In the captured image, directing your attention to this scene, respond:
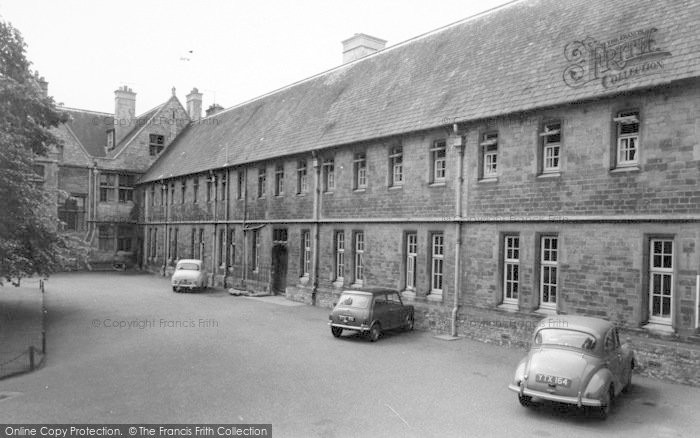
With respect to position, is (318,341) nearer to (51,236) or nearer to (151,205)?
(51,236)

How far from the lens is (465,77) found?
65.1 ft

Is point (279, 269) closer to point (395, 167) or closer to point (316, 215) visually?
point (316, 215)

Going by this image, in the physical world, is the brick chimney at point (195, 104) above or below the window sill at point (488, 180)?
above

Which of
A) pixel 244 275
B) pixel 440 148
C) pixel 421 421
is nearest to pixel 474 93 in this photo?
pixel 440 148

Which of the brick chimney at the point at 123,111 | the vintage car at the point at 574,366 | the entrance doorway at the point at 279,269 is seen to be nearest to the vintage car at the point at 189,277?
the entrance doorway at the point at 279,269

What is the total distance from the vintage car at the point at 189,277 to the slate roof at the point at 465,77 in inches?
232

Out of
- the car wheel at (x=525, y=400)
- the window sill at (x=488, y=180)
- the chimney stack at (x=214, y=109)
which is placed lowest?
the car wheel at (x=525, y=400)

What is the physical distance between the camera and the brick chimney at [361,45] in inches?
1203

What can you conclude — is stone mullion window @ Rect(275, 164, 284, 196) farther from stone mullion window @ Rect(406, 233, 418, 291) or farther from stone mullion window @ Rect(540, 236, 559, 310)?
stone mullion window @ Rect(540, 236, 559, 310)

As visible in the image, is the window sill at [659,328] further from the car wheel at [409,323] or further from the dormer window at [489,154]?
the car wheel at [409,323]

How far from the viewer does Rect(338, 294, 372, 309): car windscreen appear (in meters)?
16.9

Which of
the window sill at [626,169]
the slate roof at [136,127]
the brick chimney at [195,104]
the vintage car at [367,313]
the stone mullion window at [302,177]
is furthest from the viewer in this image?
the brick chimney at [195,104]

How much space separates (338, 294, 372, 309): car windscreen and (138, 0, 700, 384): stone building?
2.73 meters

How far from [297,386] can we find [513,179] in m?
8.62
